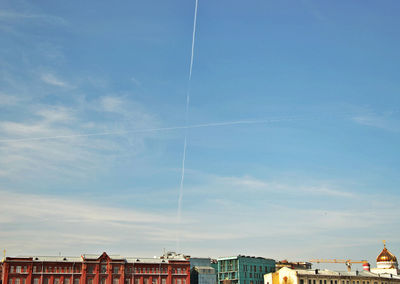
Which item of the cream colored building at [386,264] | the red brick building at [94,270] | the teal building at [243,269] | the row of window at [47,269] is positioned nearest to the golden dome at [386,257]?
the cream colored building at [386,264]

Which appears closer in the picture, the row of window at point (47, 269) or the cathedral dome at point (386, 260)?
the row of window at point (47, 269)

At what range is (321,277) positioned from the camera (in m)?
157

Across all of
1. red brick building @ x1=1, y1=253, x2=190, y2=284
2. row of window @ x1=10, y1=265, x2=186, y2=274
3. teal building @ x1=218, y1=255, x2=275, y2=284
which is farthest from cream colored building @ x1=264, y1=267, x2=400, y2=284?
row of window @ x1=10, y1=265, x2=186, y2=274

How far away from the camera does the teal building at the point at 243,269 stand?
557ft

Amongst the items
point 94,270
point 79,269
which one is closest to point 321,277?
point 94,270

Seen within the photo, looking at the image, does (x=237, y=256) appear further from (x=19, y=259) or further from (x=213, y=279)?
(x=19, y=259)

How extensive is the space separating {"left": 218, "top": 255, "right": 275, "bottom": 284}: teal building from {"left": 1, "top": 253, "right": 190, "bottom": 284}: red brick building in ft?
80.4

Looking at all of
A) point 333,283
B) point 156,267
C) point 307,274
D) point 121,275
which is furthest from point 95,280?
point 333,283

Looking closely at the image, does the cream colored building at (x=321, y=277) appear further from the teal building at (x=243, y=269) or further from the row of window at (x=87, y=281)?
the row of window at (x=87, y=281)

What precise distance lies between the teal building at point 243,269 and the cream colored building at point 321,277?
6.25 m

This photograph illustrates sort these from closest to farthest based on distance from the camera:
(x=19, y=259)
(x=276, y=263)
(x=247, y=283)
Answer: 1. (x=19, y=259)
2. (x=247, y=283)
3. (x=276, y=263)

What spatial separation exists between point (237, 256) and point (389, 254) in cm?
6958

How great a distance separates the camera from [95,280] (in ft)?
472

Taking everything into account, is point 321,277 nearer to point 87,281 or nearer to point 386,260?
point 386,260
